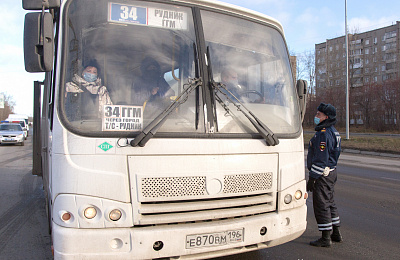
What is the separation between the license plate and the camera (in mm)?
3031

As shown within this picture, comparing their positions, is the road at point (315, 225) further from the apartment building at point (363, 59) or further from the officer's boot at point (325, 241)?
the apartment building at point (363, 59)

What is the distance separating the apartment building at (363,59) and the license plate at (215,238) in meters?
57.9

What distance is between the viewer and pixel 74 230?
284cm

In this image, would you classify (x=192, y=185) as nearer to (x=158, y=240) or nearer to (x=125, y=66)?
(x=158, y=240)

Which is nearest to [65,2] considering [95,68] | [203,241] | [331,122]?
[95,68]

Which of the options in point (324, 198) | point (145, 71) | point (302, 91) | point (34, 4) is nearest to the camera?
point (34, 4)

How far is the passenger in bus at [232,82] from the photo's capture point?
3562 mm

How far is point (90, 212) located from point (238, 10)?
2.70 m

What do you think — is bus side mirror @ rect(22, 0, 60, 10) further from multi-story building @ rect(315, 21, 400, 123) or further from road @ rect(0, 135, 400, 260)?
multi-story building @ rect(315, 21, 400, 123)

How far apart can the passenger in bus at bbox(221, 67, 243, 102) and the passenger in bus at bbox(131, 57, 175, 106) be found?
599 mm

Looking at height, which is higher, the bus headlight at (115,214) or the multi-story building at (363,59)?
the multi-story building at (363,59)

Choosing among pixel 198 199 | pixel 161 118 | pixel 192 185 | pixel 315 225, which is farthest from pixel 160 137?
pixel 315 225

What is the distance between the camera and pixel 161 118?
314 cm

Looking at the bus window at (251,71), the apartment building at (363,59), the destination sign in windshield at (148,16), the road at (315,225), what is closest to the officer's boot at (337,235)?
the road at (315,225)
